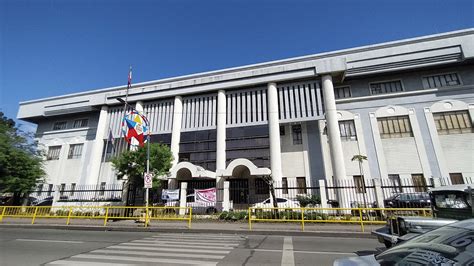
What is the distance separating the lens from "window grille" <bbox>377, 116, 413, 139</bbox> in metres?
25.6

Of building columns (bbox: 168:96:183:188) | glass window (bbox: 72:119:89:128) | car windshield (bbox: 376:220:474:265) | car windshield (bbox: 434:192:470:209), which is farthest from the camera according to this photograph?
glass window (bbox: 72:119:89:128)

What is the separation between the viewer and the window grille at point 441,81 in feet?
84.0

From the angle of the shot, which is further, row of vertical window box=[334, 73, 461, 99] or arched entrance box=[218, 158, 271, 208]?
row of vertical window box=[334, 73, 461, 99]

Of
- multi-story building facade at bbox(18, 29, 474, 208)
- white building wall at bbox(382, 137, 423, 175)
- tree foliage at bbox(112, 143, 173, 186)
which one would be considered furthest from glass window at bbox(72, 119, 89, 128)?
white building wall at bbox(382, 137, 423, 175)

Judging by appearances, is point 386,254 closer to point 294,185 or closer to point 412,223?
point 412,223

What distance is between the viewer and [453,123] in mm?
24484

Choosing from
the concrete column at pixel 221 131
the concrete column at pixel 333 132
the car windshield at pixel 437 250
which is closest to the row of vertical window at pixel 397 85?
the concrete column at pixel 333 132

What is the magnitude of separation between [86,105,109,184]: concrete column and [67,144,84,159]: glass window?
354cm

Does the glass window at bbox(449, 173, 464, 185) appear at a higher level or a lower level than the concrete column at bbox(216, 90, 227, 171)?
lower

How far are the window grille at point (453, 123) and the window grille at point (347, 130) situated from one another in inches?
328

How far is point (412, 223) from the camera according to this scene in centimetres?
634

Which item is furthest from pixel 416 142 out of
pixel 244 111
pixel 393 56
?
pixel 244 111

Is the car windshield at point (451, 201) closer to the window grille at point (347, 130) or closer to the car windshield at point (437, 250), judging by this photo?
the car windshield at point (437, 250)

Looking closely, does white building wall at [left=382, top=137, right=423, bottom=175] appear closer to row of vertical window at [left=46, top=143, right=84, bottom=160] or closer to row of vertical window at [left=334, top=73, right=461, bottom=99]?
row of vertical window at [left=334, top=73, right=461, bottom=99]
